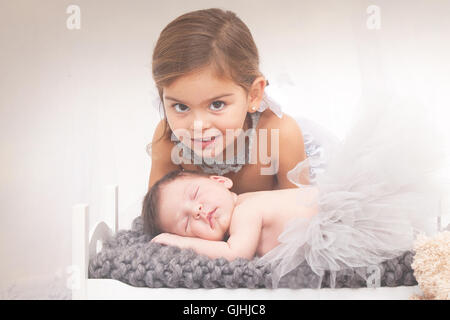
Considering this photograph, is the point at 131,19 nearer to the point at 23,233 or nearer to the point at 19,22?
the point at 19,22

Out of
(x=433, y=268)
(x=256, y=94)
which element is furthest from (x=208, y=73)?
(x=433, y=268)

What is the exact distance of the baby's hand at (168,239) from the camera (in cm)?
128

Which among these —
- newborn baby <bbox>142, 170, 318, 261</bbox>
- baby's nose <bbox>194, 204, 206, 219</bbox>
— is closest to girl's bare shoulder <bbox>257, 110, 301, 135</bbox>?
newborn baby <bbox>142, 170, 318, 261</bbox>

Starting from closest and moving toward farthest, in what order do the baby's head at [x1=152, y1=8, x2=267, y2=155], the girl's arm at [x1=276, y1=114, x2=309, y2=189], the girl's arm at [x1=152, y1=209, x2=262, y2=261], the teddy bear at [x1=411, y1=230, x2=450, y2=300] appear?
the teddy bear at [x1=411, y1=230, x2=450, y2=300] < the girl's arm at [x1=152, y1=209, x2=262, y2=261] < the baby's head at [x1=152, y1=8, x2=267, y2=155] < the girl's arm at [x1=276, y1=114, x2=309, y2=189]

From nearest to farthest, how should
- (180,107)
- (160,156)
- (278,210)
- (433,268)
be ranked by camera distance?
(433,268) < (278,210) < (180,107) < (160,156)

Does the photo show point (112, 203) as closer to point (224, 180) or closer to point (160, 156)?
point (160, 156)

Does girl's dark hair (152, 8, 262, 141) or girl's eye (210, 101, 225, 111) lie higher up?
girl's dark hair (152, 8, 262, 141)

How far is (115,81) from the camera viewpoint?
1540 mm

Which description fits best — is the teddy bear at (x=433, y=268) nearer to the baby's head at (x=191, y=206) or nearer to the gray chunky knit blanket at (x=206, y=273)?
the gray chunky knit blanket at (x=206, y=273)

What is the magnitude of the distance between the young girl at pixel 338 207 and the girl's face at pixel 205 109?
0.13 metres

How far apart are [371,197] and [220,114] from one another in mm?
489

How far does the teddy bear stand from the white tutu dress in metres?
0.04

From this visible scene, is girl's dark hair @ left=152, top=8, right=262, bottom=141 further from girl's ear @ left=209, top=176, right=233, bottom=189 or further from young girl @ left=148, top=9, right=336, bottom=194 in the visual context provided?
girl's ear @ left=209, top=176, right=233, bottom=189

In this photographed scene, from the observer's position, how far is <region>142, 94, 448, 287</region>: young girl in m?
1.18
